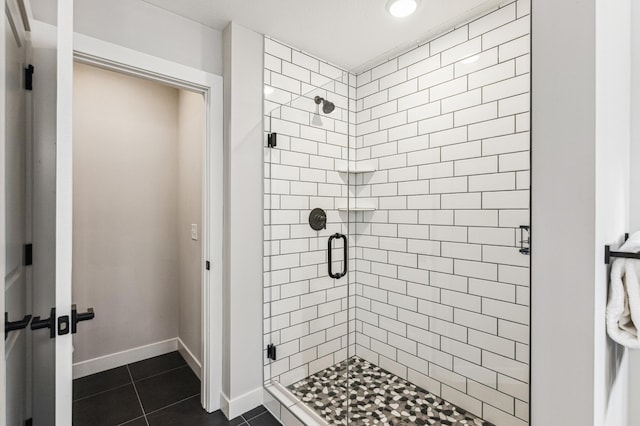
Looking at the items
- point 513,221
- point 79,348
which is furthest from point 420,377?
point 79,348

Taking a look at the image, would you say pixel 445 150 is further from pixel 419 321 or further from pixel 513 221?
pixel 419 321

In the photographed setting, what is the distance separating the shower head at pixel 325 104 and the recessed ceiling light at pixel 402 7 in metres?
0.69

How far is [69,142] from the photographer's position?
1.03m

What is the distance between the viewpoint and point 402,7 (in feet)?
A: 5.78

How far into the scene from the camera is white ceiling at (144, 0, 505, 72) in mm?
1756

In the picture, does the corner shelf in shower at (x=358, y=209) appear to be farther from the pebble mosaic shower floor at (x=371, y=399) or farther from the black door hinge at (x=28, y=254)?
the black door hinge at (x=28, y=254)

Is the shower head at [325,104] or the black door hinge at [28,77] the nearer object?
the black door hinge at [28,77]

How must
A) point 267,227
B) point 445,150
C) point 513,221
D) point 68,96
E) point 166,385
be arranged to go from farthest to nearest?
point 166,385 → point 267,227 → point 445,150 → point 513,221 → point 68,96

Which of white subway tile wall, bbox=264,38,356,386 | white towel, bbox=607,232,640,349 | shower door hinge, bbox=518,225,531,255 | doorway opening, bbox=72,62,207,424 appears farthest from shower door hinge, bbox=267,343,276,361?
white towel, bbox=607,232,640,349

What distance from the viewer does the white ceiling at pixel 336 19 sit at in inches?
69.1

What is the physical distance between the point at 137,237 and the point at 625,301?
3054mm

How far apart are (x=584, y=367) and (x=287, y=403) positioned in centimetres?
168

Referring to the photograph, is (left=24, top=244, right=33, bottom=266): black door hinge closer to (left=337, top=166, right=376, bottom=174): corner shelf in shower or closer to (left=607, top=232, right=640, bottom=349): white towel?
(left=337, top=166, right=376, bottom=174): corner shelf in shower

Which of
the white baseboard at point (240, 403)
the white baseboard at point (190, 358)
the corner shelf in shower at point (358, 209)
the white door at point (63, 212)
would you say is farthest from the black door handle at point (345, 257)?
the white door at point (63, 212)
